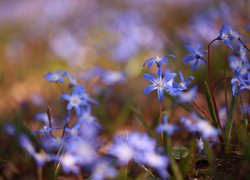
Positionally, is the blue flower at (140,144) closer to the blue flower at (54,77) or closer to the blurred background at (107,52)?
the blue flower at (54,77)

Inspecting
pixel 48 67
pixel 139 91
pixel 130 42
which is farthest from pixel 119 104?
pixel 48 67

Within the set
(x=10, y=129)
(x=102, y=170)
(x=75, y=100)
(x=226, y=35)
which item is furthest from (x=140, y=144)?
(x=10, y=129)

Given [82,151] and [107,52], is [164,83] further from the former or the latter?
[107,52]

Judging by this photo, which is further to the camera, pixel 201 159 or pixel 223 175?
pixel 201 159

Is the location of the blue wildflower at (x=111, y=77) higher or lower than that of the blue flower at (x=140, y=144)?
higher

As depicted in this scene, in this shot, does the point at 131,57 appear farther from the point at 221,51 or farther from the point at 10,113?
the point at 10,113

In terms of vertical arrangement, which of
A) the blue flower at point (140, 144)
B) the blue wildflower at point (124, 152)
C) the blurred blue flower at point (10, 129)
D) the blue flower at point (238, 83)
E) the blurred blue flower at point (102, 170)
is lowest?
the blurred blue flower at point (102, 170)

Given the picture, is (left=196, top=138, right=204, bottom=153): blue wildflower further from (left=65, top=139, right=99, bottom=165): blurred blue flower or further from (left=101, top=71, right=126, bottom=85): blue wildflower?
(left=101, top=71, right=126, bottom=85): blue wildflower

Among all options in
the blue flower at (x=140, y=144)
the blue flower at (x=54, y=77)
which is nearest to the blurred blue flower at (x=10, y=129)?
the blue flower at (x=54, y=77)

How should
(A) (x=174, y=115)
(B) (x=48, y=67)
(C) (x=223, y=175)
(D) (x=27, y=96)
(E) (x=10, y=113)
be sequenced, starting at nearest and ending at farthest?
(C) (x=223, y=175), (A) (x=174, y=115), (E) (x=10, y=113), (D) (x=27, y=96), (B) (x=48, y=67)
